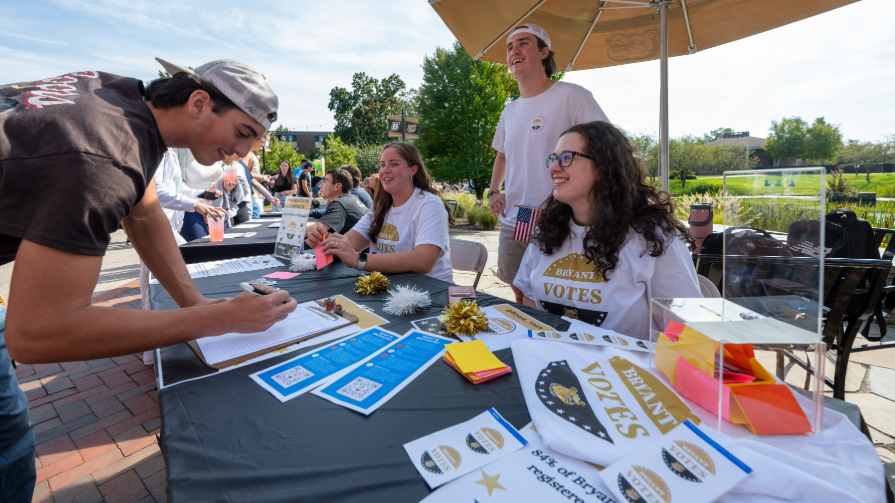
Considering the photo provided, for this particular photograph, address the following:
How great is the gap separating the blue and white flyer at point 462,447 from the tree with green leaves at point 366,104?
50.7 m

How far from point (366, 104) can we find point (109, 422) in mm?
52079

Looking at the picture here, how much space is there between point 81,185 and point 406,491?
837 mm

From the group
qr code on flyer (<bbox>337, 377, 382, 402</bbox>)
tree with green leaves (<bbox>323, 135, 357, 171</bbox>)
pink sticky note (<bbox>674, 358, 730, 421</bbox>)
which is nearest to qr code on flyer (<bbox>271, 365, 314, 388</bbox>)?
qr code on flyer (<bbox>337, 377, 382, 402</bbox>)

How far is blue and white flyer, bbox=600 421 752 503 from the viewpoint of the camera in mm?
639

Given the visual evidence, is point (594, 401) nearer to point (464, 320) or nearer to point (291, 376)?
point (464, 320)

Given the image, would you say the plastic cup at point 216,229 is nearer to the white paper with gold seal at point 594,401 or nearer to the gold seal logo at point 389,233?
the gold seal logo at point 389,233

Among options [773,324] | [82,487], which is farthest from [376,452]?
[82,487]

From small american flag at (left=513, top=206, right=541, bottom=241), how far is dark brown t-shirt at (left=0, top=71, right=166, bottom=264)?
6.30ft

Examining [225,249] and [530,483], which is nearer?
[530,483]

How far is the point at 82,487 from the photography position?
78.6 inches

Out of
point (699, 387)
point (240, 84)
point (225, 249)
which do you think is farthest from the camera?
point (225, 249)

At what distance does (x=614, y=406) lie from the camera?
0.89 metres

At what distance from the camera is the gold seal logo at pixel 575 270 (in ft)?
6.01

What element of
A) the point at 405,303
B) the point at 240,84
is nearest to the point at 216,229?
the point at 405,303
